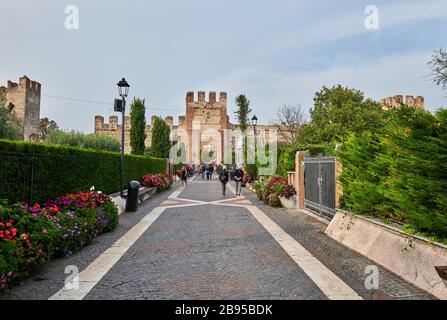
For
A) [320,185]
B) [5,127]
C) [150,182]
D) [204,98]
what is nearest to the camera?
[320,185]

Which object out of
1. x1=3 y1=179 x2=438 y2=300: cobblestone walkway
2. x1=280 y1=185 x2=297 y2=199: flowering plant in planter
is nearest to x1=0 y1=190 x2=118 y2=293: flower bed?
x1=3 y1=179 x2=438 y2=300: cobblestone walkway

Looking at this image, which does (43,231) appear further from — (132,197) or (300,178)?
(300,178)

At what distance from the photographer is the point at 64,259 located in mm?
4852

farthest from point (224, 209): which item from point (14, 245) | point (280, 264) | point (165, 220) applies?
point (14, 245)

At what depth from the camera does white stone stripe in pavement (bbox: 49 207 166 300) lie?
344 cm

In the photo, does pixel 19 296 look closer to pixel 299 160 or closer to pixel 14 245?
pixel 14 245

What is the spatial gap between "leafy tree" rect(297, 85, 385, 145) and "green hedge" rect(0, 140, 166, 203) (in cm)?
1997

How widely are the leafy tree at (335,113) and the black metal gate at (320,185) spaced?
15816 mm

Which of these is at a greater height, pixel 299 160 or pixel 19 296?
pixel 299 160

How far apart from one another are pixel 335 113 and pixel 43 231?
26.7 m

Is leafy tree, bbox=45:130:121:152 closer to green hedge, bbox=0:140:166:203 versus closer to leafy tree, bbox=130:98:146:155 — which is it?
leafy tree, bbox=130:98:146:155

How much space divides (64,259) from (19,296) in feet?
4.93

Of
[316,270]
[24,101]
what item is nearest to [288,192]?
[316,270]

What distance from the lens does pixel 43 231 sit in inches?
171
